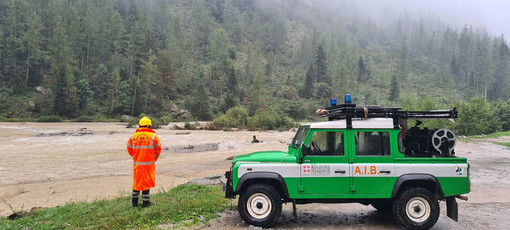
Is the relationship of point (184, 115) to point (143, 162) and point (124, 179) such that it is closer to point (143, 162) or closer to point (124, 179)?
point (124, 179)

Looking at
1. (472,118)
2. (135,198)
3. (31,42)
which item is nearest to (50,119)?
(31,42)

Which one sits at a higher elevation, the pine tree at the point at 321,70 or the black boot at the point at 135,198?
the pine tree at the point at 321,70

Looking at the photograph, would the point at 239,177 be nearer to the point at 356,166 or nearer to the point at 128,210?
the point at 356,166

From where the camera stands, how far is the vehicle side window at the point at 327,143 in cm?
643

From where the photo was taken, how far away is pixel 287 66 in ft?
425

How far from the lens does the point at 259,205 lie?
21.0 ft

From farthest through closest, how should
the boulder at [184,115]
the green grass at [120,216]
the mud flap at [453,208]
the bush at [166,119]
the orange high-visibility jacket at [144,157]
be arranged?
the boulder at [184,115] → the bush at [166,119] → the orange high-visibility jacket at [144,157] → the mud flap at [453,208] → the green grass at [120,216]

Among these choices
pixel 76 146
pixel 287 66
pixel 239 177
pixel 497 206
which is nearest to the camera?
pixel 239 177

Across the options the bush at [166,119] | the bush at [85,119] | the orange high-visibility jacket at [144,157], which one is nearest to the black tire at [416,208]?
the orange high-visibility jacket at [144,157]

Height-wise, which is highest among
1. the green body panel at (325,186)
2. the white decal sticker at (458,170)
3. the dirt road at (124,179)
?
the white decal sticker at (458,170)

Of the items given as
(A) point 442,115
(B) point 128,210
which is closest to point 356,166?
(A) point 442,115

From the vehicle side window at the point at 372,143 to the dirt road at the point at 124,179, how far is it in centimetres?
160

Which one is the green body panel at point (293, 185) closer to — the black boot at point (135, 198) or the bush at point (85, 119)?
the black boot at point (135, 198)

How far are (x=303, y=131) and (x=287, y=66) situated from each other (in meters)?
125
